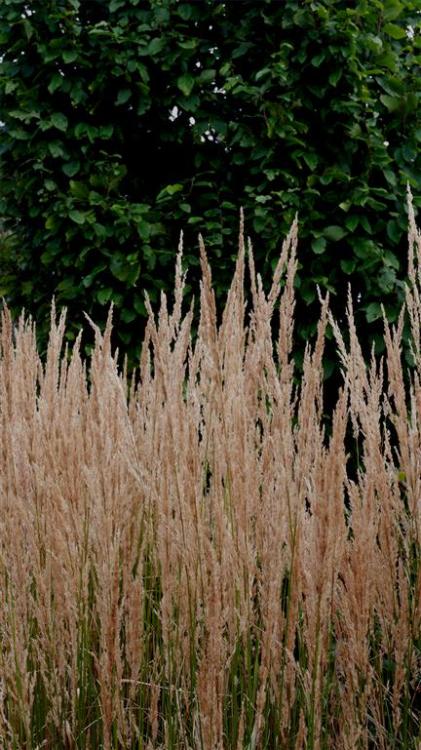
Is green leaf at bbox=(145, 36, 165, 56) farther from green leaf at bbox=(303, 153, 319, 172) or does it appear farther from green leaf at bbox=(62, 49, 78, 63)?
green leaf at bbox=(303, 153, 319, 172)

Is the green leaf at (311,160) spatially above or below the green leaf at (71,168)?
below

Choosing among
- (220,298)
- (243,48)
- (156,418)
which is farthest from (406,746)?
(243,48)

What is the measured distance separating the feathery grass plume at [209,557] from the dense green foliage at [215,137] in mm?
1737

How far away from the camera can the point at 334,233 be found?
3707 millimetres

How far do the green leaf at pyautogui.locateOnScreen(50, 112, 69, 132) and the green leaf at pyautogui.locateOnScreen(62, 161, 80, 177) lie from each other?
6.2 inches

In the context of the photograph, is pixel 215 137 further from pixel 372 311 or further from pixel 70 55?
pixel 372 311

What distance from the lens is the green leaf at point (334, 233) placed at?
3697 millimetres

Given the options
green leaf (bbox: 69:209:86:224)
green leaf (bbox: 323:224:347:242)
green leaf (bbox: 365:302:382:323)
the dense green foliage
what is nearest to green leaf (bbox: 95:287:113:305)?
the dense green foliage

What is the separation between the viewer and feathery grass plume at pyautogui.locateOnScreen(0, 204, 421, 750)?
1.69m

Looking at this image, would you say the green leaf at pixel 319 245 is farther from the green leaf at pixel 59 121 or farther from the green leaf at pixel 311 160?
the green leaf at pixel 59 121

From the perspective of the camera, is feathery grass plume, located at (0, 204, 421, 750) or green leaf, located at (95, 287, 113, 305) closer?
feathery grass plume, located at (0, 204, 421, 750)

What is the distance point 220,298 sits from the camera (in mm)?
3861

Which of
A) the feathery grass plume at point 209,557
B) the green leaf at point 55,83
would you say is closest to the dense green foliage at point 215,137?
the green leaf at point 55,83

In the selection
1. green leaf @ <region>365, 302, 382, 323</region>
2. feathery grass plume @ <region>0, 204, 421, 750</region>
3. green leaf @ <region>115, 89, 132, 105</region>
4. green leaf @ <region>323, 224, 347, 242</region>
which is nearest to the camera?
feathery grass plume @ <region>0, 204, 421, 750</region>
